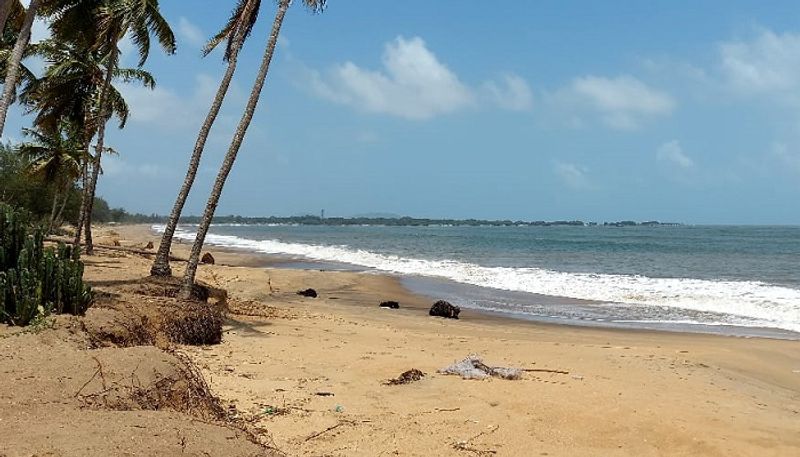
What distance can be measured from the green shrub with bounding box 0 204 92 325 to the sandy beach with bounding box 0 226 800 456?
168cm

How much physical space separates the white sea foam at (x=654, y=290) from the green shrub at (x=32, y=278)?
608 inches

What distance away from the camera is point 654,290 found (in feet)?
73.8

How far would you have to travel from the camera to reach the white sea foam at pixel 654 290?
17.7m

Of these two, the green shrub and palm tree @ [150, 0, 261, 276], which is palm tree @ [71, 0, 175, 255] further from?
the green shrub

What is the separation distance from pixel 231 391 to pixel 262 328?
4507mm

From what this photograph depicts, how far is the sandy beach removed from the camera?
5.85m

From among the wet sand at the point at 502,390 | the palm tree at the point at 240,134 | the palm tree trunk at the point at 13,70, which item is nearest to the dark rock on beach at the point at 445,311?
the wet sand at the point at 502,390

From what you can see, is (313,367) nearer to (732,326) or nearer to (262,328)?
(262,328)

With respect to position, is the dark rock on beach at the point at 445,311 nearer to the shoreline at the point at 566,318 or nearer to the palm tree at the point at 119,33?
the shoreline at the point at 566,318

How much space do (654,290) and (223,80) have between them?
17042 mm

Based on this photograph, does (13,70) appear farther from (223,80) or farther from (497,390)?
(497,390)

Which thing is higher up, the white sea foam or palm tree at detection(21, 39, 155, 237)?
palm tree at detection(21, 39, 155, 237)

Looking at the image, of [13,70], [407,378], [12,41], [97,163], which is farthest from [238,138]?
[12,41]

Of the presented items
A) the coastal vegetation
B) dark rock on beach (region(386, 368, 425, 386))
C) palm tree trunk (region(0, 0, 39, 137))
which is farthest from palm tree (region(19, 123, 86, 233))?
dark rock on beach (region(386, 368, 425, 386))
